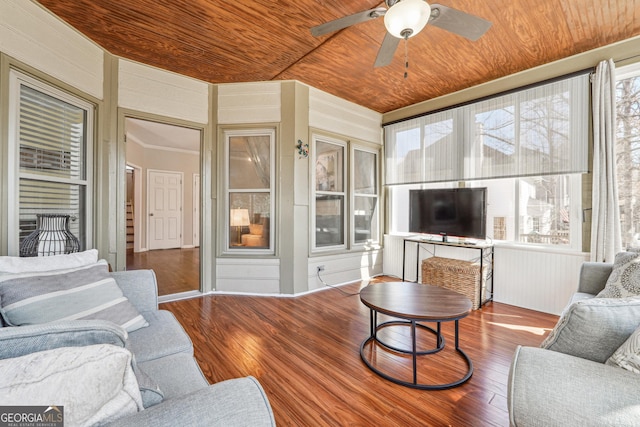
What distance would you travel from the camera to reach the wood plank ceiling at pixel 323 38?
220 centimetres

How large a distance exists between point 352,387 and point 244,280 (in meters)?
2.21

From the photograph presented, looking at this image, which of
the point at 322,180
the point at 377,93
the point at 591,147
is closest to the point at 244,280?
the point at 322,180

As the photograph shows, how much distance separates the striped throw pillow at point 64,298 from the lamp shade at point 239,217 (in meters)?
2.15

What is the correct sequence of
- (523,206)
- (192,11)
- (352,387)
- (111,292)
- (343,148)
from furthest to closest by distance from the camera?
(343,148) < (523,206) < (192,11) < (352,387) < (111,292)

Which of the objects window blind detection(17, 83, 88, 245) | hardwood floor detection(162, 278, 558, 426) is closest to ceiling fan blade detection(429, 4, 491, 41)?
hardwood floor detection(162, 278, 558, 426)

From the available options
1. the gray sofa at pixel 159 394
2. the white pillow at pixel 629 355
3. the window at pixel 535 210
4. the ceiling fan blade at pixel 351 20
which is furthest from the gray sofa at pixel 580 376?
the window at pixel 535 210

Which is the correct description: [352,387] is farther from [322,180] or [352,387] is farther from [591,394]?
[322,180]

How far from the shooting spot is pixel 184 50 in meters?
2.83

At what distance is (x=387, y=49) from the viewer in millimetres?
2111

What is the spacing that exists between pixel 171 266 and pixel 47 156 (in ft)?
10.2

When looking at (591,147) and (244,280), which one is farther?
(244,280)

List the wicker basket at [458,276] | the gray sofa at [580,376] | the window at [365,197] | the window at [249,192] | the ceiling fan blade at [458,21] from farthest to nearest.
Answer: the window at [365,197], the window at [249,192], the wicker basket at [458,276], the ceiling fan blade at [458,21], the gray sofa at [580,376]

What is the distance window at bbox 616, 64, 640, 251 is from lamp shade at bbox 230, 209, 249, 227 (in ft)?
13.1
